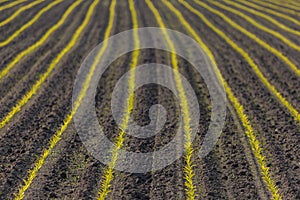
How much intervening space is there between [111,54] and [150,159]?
25.2ft

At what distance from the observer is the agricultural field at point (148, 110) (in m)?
8.54

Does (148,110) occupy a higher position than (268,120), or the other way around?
(148,110)

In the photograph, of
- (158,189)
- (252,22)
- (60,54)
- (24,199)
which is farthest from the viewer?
(252,22)

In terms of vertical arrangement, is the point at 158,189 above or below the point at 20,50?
below

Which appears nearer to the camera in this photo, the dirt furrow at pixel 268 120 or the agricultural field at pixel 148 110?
the agricultural field at pixel 148 110

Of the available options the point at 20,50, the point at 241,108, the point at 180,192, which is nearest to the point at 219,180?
the point at 180,192

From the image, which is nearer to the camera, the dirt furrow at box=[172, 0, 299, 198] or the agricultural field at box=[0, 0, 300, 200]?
the agricultural field at box=[0, 0, 300, 200]

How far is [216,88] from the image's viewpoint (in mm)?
13234

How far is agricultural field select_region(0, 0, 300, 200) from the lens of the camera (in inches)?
336

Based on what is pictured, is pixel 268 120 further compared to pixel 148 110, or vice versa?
pixel 148 110

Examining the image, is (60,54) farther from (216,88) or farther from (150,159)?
(150,159)

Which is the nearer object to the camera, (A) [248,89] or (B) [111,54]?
(A) [248,89]

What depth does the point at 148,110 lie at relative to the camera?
→ 1170 centimetres

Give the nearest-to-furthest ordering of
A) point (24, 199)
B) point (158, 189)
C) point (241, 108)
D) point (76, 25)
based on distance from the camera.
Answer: point (24, 199)
point (158, 189)
point (241, 108)
point (76, 25)
